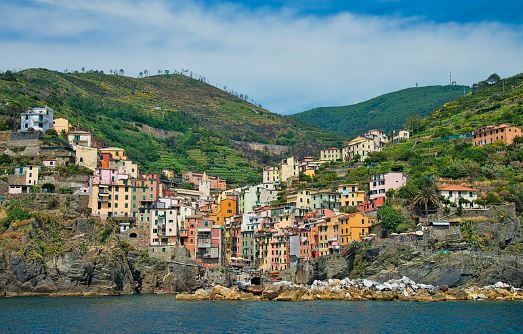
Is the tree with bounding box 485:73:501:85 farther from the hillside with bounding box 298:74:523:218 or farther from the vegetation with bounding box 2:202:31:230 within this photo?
the vegetation with bounding box 2:202:31:230

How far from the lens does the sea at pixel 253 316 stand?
52.6 metres

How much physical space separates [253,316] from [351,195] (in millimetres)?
44022

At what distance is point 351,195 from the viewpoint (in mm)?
103062

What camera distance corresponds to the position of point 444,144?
117 meters

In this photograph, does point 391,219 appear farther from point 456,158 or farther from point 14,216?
point 14,216

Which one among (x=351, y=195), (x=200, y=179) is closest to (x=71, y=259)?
(x=351, y=195)

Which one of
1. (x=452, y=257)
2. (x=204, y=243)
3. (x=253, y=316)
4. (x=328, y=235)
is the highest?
(x=328, y=235)

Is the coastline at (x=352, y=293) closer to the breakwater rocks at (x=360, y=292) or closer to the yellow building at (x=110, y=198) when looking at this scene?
the breakwater rocks at (x=360, y=292)

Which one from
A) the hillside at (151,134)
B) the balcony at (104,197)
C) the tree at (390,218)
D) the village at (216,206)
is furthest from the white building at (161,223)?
the hillside at (151,134)

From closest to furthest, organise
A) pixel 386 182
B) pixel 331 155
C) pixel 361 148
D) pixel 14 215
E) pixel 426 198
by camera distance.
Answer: pixel 14 215 < pixel 426 198 < pixel 386 182 < pixel 361 148 < pixel 331 155

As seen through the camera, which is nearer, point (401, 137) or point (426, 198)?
point (426, 198)

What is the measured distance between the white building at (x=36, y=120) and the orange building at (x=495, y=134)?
205 feet

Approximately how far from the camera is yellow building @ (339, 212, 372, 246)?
9044 cm

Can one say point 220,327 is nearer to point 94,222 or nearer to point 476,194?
point 94,222
